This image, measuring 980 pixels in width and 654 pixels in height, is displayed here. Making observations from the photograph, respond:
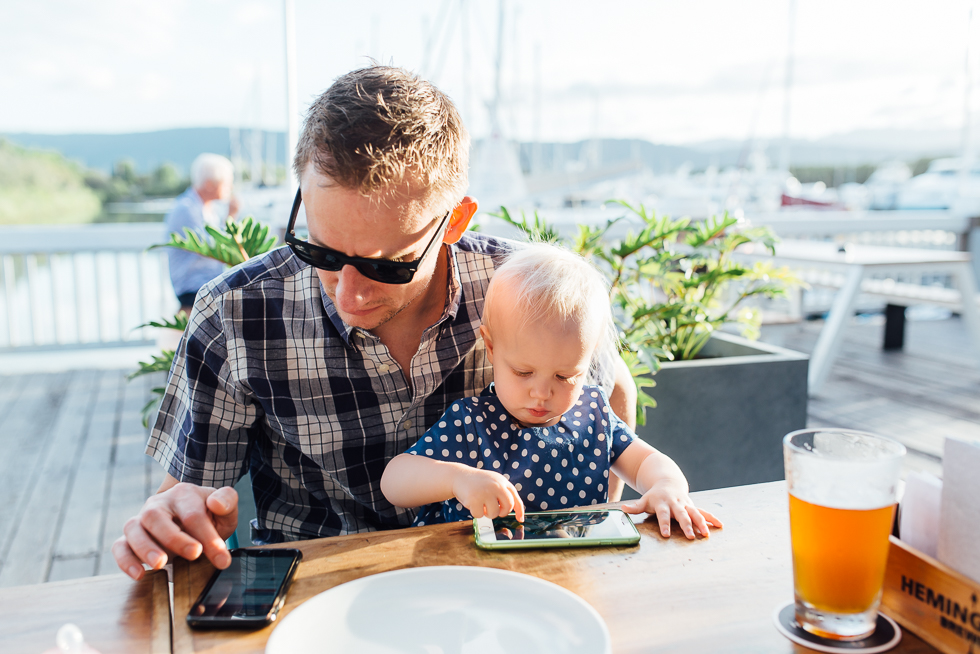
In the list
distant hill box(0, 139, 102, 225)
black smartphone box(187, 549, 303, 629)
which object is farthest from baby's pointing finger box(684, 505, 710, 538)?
distant hill box(0, 139, 102, 225)

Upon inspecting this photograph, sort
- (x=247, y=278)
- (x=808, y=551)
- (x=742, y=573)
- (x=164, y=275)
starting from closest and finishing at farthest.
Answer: (x=808, y=551) → (x=742, y=573) → (x=247, y=278) → (x=164, y=275)

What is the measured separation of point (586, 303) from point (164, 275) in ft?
18.5

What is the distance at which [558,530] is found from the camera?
0.81 m

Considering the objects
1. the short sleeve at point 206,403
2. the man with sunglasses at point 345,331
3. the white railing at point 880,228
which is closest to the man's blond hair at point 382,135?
the man with sunglasses at point 345,331

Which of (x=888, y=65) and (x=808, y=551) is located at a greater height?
(x=888, y=65)

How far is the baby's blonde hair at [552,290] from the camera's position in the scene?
1.14 meters

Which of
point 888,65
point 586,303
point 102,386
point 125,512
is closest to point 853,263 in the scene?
point 586,303

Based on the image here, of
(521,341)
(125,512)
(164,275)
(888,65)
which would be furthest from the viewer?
(888,65)

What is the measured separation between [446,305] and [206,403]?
485mm

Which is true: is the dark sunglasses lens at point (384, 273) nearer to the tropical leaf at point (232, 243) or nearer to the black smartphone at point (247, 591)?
the black smartphone at point (247, 591)

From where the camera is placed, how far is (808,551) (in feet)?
2.05

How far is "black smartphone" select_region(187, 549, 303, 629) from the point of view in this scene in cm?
63

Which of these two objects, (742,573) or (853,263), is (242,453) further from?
(853,263)

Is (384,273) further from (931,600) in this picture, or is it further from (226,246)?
(226,246)
